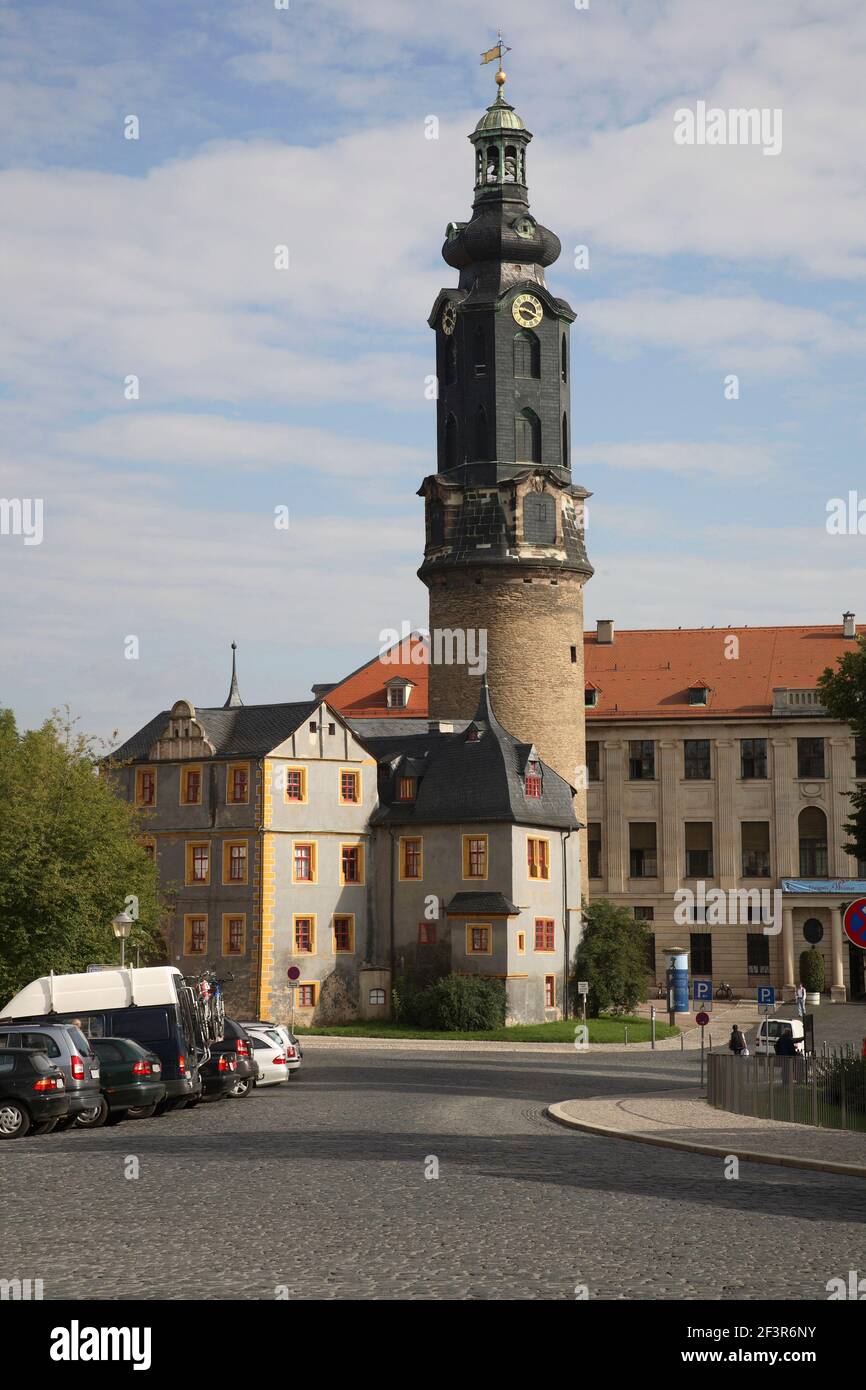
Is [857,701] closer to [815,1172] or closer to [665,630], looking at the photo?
[815,1172]

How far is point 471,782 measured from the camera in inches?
2675

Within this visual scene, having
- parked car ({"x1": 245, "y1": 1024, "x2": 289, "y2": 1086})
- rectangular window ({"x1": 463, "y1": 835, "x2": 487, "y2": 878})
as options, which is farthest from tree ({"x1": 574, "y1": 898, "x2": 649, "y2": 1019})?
parked car ({"x1": 245, "y1": 1024, "x2": 289, "y2": 1086})

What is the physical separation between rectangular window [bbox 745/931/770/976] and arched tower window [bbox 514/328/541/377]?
89.6ft

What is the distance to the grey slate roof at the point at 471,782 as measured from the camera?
67250mm

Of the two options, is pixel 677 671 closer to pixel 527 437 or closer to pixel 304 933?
pixel 527 437

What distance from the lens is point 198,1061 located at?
32.1m

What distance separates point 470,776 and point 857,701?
30.3 meters

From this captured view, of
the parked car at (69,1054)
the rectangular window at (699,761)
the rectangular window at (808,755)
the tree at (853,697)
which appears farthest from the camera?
the rectangular window at (699,761)

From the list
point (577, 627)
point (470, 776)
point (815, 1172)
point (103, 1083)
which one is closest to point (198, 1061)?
point (103, 1083)

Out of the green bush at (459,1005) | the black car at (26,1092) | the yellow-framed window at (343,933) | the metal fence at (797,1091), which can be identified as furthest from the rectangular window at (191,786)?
the black car at (26,1092)

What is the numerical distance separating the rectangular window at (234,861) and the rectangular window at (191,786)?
7.16 feet

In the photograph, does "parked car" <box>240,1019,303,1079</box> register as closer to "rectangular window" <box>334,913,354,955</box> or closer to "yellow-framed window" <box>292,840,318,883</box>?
"yellow-framed window" <box>292,840,318,883</box>

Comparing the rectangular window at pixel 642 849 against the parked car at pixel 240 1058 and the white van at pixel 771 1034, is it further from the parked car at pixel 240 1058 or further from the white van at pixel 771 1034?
the parked car at pixel 240 1058

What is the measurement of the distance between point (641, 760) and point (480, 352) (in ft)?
71.0
